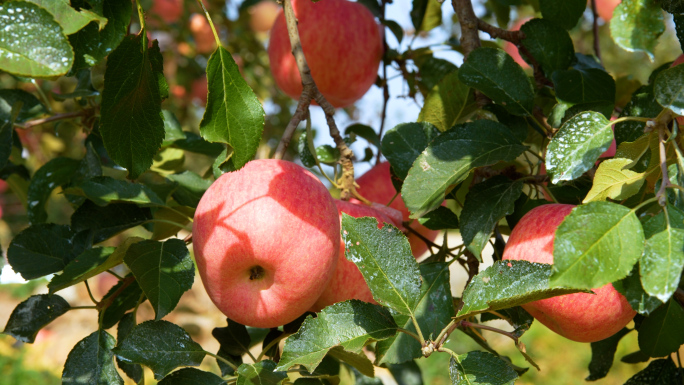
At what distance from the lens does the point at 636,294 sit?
53 cm

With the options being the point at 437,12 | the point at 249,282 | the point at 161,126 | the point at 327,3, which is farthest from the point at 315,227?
the point at 437,12

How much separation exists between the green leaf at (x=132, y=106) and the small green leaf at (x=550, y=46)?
574 millimetres

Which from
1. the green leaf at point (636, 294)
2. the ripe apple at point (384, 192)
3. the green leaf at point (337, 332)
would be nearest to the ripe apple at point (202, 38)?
the ripe apple at point (384, 192)

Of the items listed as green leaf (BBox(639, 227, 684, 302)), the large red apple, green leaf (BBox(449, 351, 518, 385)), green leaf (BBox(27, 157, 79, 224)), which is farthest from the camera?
the large red apple

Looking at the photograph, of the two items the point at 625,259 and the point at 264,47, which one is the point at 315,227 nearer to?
the point at 625,259

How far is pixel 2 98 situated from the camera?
3.31 ft

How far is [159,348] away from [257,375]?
0.44 ft

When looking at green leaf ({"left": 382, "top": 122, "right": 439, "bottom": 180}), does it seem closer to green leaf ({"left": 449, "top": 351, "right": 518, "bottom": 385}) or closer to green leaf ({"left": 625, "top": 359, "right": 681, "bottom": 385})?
green leaf ({"left": 449, "top": 351, "right": 518, "bottom": 385})

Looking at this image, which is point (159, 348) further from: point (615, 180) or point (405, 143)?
point (615, 180)

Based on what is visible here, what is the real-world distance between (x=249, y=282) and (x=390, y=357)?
20cm

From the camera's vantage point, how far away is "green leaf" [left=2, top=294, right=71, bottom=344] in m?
0.78

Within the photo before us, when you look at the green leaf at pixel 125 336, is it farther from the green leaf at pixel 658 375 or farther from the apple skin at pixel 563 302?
the green leaf at pixel 658 375

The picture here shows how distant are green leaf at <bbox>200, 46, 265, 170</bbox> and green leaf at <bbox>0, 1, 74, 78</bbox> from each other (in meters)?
0.18

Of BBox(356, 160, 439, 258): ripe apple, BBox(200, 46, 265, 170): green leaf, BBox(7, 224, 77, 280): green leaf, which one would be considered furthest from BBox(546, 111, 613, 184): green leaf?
BBox(7, 224, 77, 280): green leaf
